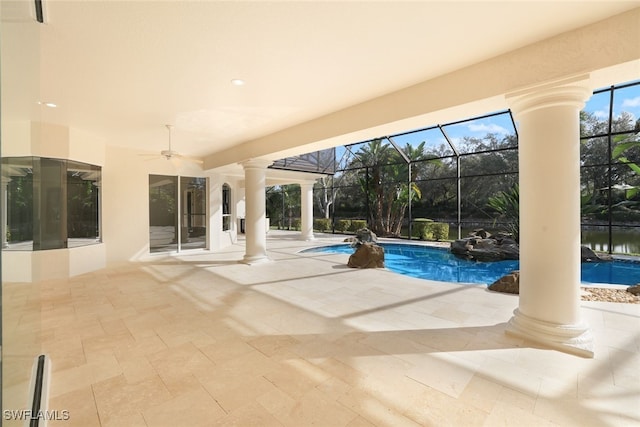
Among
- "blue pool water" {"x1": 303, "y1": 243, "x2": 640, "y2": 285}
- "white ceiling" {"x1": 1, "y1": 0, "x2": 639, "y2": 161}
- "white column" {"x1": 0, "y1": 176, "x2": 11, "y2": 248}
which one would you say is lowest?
"blue pool water" {"x1": 303, "y1": 243, "x2": 640, "y2": 285}

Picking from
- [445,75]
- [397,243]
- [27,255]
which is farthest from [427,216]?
[27,255]

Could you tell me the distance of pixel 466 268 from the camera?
8867 millimetres

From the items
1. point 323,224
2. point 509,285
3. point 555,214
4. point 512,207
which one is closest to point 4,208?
point 555,214

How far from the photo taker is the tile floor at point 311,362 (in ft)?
6.80

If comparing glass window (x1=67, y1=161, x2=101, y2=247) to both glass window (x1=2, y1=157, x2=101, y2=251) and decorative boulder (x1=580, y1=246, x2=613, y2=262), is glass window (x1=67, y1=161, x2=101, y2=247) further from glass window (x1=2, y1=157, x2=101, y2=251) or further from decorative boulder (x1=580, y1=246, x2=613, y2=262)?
decorative boulder (x1=580, y1=246, x2=613, y2=262)

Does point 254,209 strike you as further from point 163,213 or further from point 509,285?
point 509,285

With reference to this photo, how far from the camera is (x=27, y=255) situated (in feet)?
6.03

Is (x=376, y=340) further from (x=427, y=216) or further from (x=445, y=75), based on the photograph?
(x=427, y=216)

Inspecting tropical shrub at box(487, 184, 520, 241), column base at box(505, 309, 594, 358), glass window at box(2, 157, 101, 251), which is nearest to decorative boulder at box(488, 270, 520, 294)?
column base at box(505, 309, 594, 358)

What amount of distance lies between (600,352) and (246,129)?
6.59m

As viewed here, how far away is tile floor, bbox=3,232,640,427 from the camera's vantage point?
81.6 inches

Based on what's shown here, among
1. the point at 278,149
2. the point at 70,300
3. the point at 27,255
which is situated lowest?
the point at 70,300

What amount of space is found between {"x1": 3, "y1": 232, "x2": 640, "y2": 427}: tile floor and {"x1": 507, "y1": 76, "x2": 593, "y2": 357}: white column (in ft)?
1.05

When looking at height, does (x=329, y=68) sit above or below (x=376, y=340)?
above
